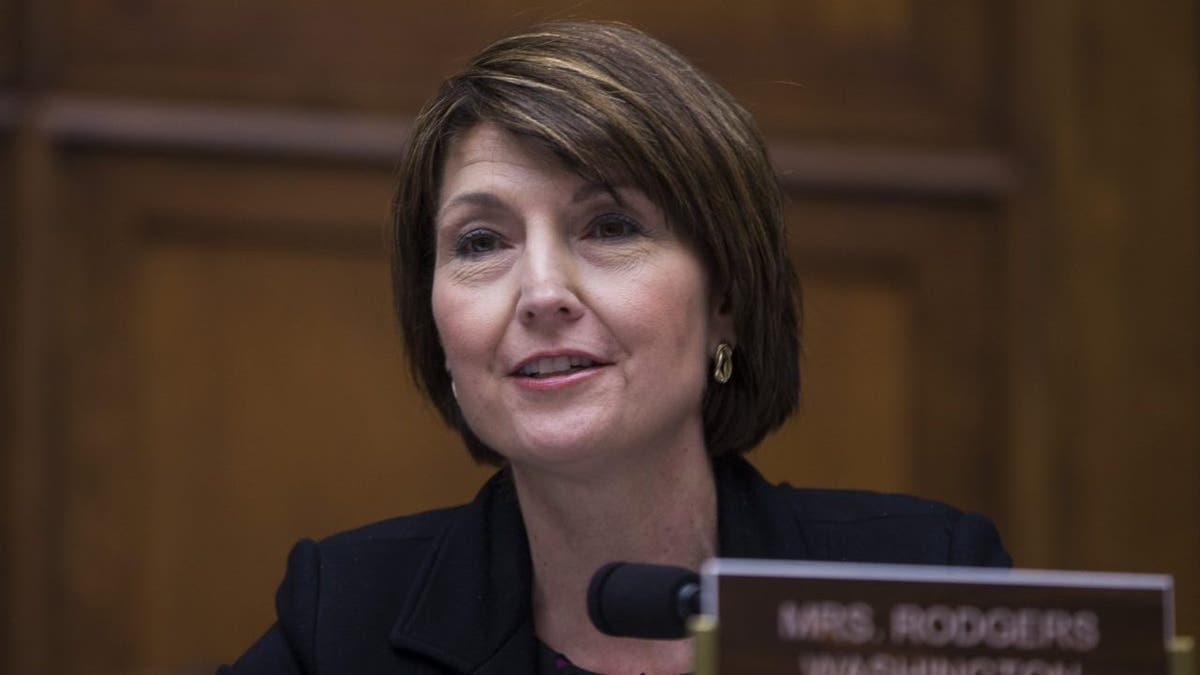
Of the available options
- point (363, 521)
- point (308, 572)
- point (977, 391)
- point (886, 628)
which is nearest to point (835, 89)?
point (977, 391)

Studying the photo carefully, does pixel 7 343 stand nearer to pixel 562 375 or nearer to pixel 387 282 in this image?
pixel 387 282

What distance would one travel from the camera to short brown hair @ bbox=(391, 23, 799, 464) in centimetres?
182

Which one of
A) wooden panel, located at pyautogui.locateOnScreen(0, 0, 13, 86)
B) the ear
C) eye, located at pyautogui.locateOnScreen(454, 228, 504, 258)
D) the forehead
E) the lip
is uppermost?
wooden panel, located at pyautogui.locateOnScreen(0, 0, 13, 86)

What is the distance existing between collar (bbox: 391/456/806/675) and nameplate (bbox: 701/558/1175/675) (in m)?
0.76

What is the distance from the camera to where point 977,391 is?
355 centimetres

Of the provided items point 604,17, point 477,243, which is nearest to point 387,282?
point 604,17

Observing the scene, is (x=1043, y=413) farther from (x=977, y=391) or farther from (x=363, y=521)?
(x=363, y=521)

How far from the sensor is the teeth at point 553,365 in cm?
178

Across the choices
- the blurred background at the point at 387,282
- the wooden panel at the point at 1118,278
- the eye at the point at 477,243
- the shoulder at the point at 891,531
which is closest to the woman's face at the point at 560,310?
the eye at the point at 477,243

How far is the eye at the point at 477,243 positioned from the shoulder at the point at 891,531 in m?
0.48

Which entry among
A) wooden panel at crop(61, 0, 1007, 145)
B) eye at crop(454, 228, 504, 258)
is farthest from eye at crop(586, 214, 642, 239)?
wooden panel at crop(61, 0, 1007, 145)

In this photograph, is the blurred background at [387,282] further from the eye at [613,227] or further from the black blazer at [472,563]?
the eye at [613,227]

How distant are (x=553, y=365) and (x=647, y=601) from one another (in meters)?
0.54

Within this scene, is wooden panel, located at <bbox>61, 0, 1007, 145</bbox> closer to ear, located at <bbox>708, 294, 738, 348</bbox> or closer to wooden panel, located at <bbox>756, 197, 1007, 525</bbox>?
wooden panel, located at <bbox>756, 197, 1007, 525</bbox>
